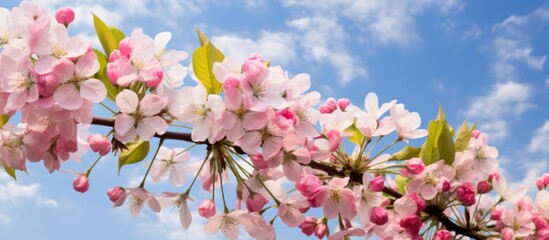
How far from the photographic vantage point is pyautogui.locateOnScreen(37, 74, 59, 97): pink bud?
7.74 feet

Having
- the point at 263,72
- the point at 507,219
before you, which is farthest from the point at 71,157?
the point at 507,219

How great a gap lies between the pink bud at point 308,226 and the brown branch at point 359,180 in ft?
0.90

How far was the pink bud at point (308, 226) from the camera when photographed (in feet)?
10.5

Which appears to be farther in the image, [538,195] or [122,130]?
[538,195]

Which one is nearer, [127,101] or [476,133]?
[127,101]

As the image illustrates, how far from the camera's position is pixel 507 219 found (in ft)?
11.5

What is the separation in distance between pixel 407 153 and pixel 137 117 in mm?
1310

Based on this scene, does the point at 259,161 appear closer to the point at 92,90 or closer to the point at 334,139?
the point at 334,139

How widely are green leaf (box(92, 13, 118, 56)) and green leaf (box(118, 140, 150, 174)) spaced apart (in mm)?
437

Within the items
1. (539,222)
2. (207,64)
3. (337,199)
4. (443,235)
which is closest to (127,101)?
(207,64)

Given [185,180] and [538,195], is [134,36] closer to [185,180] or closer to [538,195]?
[185,180]

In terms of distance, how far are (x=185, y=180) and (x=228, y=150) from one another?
714 mm

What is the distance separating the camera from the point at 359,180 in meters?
3.15

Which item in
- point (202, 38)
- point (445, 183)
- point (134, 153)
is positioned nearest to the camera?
point (202, 38)
